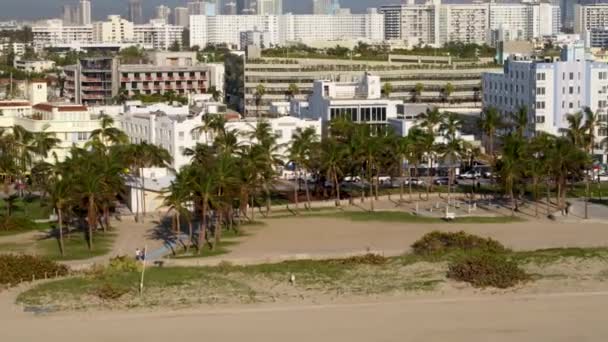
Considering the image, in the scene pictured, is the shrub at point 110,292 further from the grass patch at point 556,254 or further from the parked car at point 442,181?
the parked car at point 442,181

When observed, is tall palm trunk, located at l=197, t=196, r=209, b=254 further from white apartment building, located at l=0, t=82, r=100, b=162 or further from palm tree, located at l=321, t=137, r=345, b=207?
white apartment building, located at l=0, t=82, r=100, b=162

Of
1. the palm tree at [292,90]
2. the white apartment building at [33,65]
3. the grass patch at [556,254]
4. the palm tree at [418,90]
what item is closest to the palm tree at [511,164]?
the grass patch at [556,254]

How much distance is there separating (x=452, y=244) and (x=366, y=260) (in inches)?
141

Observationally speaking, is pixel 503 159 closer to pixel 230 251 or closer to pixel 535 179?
Answer: pixel 535 179

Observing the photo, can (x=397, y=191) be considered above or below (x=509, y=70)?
below

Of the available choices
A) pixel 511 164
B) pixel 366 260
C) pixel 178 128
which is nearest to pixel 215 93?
pixel 178 128

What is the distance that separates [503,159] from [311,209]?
7769 mm

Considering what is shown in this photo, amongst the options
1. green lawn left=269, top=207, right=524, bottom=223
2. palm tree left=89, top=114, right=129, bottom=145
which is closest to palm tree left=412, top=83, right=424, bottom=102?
palm tree left=89, top=114, right=129, bottom=145

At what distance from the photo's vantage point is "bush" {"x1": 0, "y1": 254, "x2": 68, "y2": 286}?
29.0m

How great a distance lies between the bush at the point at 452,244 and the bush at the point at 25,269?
34.2 ft

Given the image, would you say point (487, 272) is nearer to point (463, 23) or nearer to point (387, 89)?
point (387, 89)

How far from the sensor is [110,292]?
2702 centimetres

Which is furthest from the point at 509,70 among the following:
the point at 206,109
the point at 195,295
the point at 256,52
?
the point at 195,295

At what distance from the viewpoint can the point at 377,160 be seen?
4556cm
